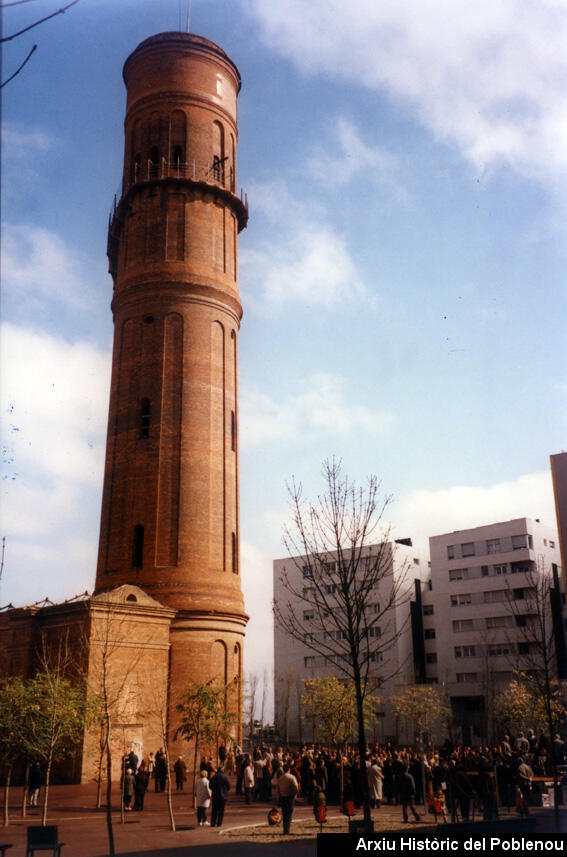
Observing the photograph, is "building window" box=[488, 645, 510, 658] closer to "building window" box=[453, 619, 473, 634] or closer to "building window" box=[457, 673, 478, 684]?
"building window" box=[457, 673, 478, 684]

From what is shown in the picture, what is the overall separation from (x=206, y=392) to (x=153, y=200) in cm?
1058

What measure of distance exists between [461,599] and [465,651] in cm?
430

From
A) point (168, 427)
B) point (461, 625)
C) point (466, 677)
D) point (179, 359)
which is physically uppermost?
point (179, 359)

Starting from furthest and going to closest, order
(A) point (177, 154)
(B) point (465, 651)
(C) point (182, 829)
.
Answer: (B) point (465, 651)
(A) point (177, 154)
(C) point (182, 829)

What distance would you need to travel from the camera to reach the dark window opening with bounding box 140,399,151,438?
35094mm

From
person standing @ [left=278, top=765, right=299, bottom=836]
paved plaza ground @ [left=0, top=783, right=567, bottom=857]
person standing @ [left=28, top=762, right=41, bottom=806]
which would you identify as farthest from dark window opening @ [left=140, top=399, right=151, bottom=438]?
person standing @ [left=278, top=765, right=299, bottom=836]

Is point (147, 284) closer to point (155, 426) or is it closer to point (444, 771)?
point (155, 426)

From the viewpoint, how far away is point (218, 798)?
60.5 ft

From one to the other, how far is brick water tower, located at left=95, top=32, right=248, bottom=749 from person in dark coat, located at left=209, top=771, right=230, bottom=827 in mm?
12515

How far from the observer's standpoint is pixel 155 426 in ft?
114

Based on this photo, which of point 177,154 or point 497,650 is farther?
point 497,650

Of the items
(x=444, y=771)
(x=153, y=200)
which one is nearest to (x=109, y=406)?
(x=153, y=200)

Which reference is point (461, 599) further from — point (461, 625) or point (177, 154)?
point (177, 154)

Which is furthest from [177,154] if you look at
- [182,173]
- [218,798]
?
[218,798]
